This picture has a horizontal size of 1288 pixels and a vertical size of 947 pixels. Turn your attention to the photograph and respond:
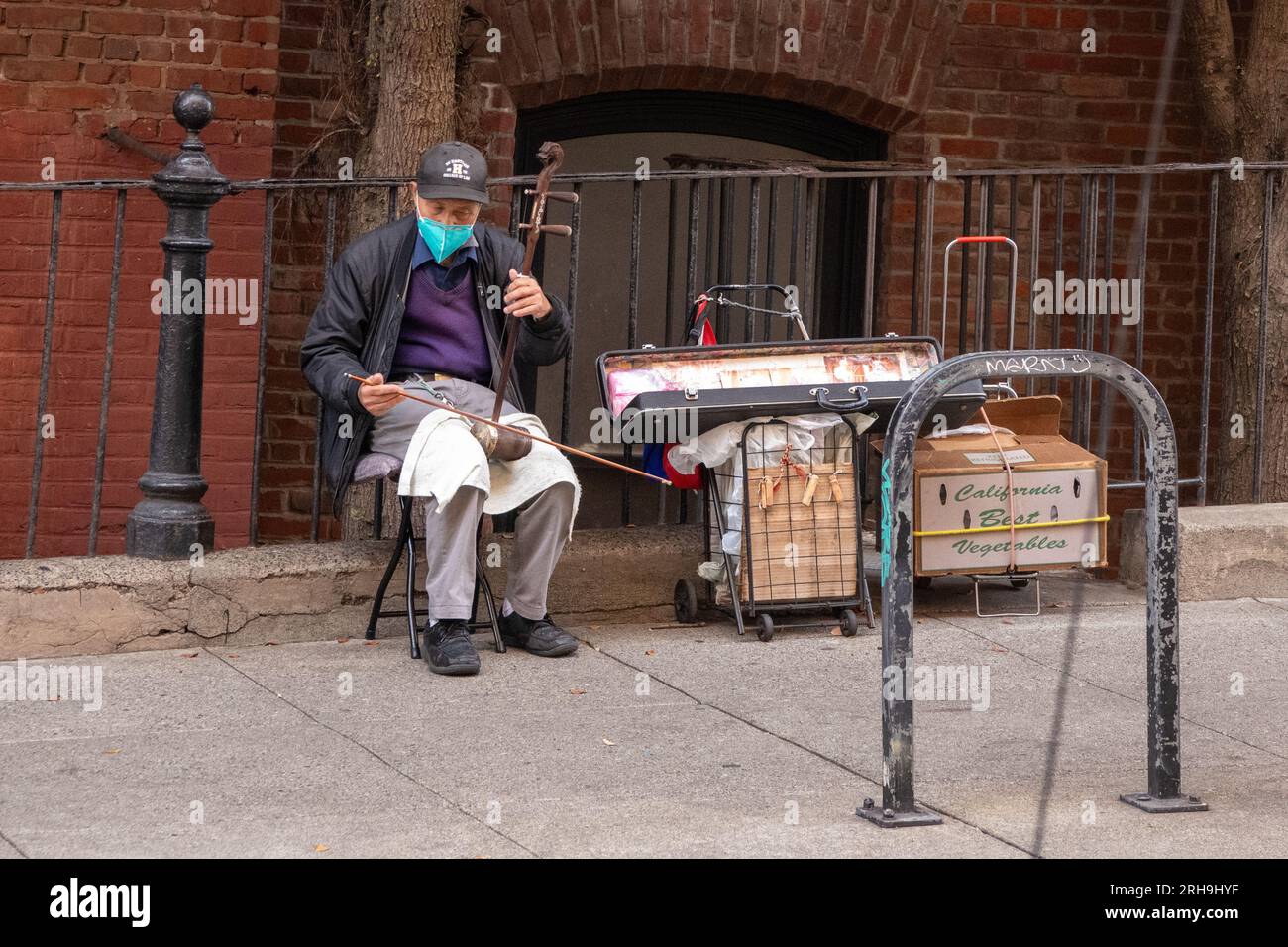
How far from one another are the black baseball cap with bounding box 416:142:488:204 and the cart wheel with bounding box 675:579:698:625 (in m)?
1.54

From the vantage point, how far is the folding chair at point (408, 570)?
18.3ft

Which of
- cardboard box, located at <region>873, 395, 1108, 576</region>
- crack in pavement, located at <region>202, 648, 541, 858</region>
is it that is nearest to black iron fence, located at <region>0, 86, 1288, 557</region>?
cardboard box, located at <region>873, 395, 1108, 576</region>

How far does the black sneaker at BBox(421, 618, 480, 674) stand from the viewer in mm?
5387

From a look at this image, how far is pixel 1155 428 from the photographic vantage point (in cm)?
409

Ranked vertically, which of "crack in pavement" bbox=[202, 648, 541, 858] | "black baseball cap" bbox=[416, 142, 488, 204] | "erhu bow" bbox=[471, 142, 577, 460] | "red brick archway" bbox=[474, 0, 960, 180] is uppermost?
"red brick archway" bbox=[474, 0, 960, 180]

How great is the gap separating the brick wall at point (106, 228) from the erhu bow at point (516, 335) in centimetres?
216

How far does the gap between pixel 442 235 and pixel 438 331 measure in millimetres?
335

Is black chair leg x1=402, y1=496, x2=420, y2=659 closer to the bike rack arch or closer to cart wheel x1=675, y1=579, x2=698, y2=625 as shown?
cart wheel x1=675, y1=579, x2=698, y2=625

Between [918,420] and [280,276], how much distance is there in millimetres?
4425

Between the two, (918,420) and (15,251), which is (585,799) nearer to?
(918,420)

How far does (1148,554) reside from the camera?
4.15 m

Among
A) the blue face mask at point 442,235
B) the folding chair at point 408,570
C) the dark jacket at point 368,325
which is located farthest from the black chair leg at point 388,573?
the blue face mask at point 442,235

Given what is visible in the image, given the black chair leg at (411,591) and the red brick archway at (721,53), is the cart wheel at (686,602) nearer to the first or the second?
the black chair leg at (411,591)

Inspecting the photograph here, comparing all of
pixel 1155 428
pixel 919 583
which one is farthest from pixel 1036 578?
pixel 1155 428
